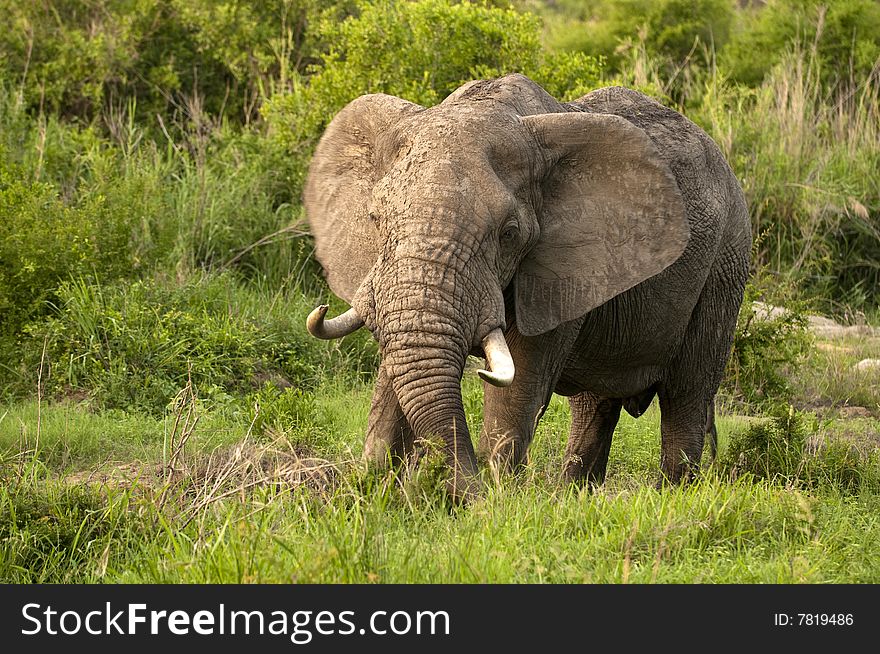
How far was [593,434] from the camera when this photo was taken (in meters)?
6.79

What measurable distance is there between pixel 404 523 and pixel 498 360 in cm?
69

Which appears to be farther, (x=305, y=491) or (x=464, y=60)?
(x=464, y=60)

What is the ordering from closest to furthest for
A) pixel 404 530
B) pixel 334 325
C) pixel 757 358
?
pixel 404 530
pixel 334 325
pixel 757 358

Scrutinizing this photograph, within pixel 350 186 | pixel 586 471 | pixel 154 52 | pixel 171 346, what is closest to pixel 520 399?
pixel 350 186

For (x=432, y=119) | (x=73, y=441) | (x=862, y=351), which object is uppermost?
(x=432, y=119)

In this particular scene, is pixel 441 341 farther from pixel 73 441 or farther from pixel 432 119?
pixel 73 441

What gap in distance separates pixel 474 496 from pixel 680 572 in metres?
0.95

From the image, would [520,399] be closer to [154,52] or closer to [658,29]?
[154,52]

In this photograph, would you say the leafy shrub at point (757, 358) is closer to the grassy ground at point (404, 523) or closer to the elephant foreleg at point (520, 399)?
the grassy ground at point (404, 523)

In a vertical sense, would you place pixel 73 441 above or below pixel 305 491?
below

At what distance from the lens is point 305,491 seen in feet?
17.4

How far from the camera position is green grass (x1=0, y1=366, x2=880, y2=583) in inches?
156

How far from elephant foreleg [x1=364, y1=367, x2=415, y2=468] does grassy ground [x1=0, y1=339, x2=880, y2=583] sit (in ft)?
0.54

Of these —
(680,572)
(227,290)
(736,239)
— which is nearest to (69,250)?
(227,290)
